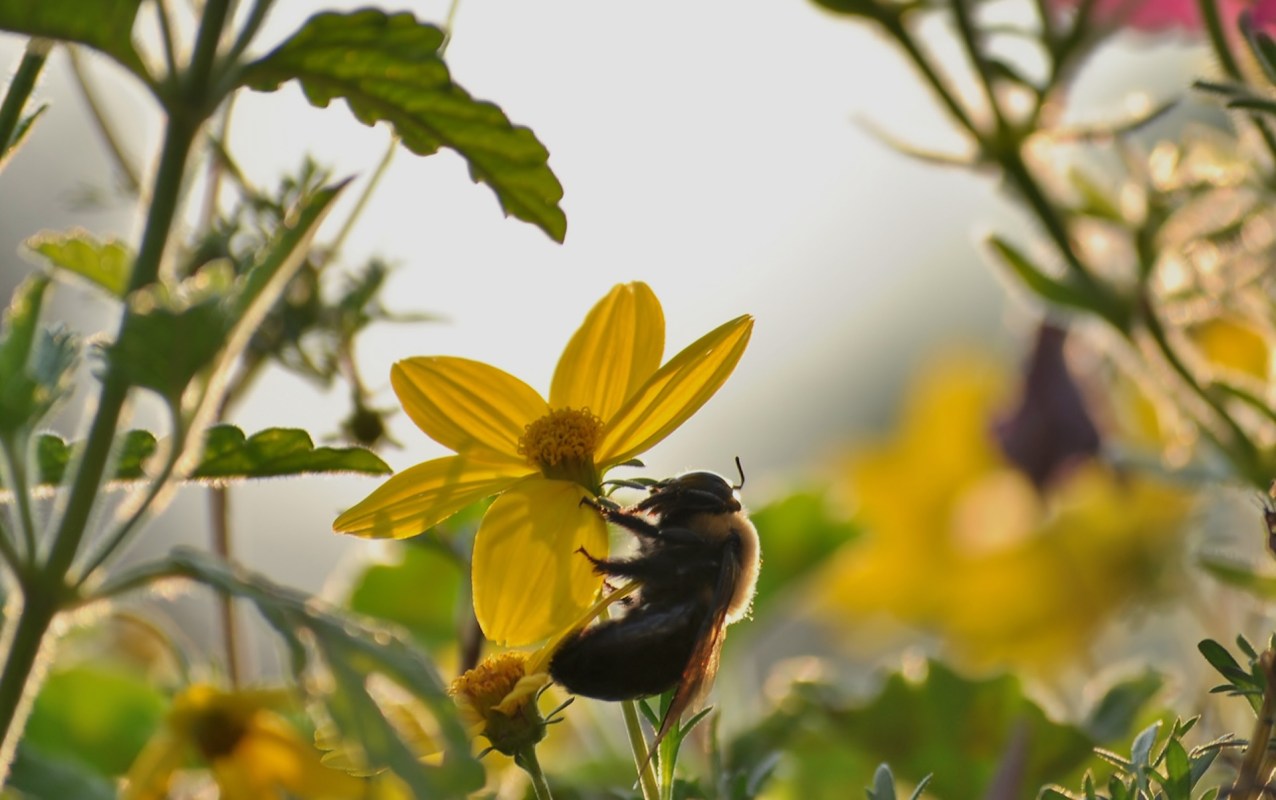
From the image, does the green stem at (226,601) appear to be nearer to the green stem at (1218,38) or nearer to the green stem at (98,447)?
the green stem at (98,447)

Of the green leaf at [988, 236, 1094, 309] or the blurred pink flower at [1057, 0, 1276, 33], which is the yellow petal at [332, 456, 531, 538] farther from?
the blurred pink flower at [1057, 0, 1276, 33]

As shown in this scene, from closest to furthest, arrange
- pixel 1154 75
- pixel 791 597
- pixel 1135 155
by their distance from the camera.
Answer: pixel 1135 155
pixel 791 597
pixel 1154 75

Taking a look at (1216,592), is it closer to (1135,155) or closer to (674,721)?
(1135,155)

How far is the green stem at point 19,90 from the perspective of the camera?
471 millimetres

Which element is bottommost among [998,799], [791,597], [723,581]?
[791,597]

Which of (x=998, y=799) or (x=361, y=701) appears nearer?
(x=361, y=701)

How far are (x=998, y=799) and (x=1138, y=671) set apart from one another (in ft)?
1.07

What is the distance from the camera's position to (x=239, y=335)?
1.35 ft

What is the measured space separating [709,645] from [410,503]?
10cm

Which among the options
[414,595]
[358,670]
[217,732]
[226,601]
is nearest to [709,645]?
[358,670]

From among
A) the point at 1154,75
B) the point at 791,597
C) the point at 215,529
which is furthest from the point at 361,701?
the point at 1154,75

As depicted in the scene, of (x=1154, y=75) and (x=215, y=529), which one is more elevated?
(x=215, y=529)

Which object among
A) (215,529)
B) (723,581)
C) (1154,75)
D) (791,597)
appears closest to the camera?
(723,581)

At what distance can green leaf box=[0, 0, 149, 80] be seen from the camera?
1.39ft
